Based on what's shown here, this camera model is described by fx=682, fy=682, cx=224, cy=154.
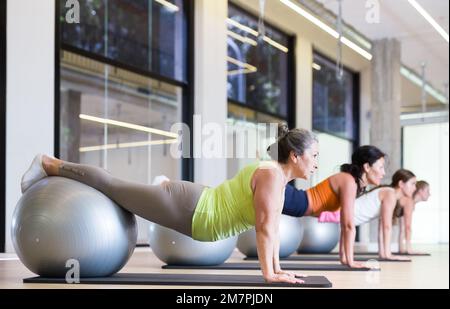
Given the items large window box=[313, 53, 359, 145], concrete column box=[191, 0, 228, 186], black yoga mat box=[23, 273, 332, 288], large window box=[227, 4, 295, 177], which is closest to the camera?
black yoga mat box=[23, 273, 332, 288]

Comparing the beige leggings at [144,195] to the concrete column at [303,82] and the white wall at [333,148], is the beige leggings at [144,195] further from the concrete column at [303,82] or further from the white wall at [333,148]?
the concrete column at [303,82]

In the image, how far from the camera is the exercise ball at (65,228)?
2.57 m

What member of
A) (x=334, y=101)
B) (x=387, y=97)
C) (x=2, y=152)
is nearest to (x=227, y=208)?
(x=2, y=152)

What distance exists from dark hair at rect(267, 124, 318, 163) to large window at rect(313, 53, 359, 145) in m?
7.14

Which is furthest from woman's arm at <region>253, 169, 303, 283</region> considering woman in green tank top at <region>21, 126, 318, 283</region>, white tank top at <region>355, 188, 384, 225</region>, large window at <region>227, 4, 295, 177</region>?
large window at <region>227, 4, 295, 177</region>

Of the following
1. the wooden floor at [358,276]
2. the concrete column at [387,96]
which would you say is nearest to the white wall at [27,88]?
the wooden floor at [358,276]

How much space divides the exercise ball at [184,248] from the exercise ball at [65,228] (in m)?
0.99

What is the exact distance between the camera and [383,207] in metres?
4.94

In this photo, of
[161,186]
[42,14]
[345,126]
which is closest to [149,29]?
[42,14]

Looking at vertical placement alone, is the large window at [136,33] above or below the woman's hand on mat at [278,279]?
above

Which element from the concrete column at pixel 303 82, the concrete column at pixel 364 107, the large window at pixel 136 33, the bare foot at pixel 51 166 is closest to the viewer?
the bare foot at pixel 51 166

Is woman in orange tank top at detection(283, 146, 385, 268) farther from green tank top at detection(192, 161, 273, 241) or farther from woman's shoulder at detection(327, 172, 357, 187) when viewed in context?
green tank top at detection(192, 161, 273, 241)

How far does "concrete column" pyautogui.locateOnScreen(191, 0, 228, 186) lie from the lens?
7098 mm

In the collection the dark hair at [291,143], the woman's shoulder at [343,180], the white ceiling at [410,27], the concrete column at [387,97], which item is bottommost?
the woman's shoulder at [343,180]
